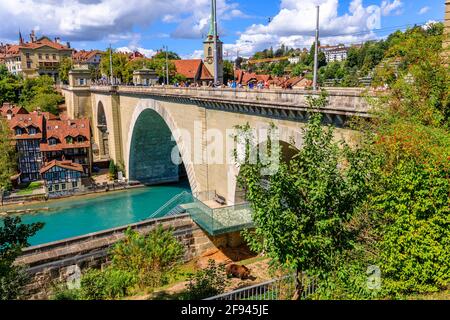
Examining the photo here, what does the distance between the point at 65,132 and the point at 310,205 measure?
47.1 m

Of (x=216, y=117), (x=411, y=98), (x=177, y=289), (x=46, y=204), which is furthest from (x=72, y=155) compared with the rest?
(x=411, y=98)

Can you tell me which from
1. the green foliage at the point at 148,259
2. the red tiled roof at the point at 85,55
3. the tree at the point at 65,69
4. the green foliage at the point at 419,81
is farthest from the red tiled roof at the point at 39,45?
the green foliage at the point at 419,81

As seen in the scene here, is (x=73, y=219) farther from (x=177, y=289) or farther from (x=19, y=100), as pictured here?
(x=19, y=100)

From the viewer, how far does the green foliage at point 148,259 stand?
1648cm

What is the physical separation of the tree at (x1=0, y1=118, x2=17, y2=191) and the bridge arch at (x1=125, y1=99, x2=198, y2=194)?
12.9 m

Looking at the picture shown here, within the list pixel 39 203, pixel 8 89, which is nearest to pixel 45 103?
pixel 8 89

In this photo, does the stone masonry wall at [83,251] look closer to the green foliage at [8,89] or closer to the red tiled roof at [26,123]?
the red tiled roof at [26,123]

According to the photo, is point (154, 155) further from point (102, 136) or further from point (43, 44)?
point (43, 44)

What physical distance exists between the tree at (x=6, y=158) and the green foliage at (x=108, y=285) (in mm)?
32230

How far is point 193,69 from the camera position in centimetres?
8206

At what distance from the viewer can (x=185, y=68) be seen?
8256cm

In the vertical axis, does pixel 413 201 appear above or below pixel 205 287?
above

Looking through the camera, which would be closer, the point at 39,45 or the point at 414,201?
the point at 414,201

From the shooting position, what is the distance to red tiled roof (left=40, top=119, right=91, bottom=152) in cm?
4791
